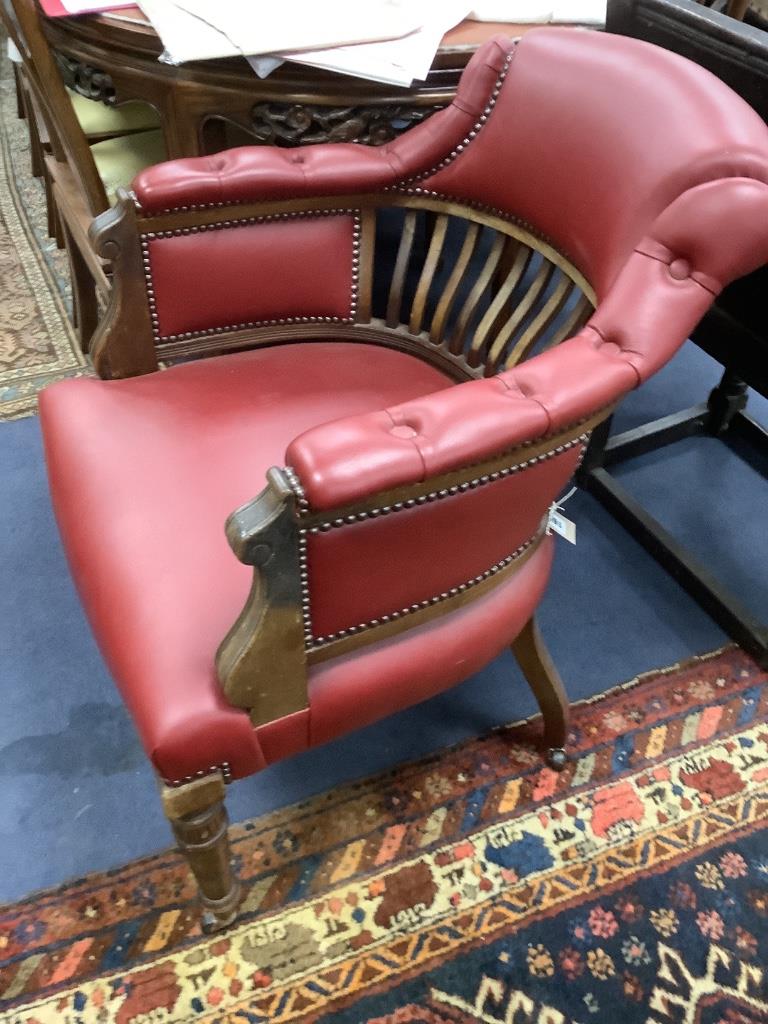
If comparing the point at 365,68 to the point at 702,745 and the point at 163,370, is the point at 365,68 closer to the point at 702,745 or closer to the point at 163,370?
the point at 163,370

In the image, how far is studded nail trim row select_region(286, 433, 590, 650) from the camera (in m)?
0.71

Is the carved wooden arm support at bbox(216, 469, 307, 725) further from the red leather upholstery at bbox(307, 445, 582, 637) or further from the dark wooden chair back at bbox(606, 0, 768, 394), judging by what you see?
the dark wooden chair back at bbox(606, 0, 768, 394)

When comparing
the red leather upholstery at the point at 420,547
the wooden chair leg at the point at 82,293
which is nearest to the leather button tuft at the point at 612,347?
the red leather upholstery at the point at 420,547

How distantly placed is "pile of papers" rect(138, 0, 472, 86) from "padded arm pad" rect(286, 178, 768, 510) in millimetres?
613

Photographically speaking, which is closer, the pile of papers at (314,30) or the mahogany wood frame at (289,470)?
the mahogany wood frame at (289,470)

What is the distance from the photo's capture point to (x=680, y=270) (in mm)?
849

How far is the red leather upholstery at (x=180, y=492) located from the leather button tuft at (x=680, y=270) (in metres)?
0.42

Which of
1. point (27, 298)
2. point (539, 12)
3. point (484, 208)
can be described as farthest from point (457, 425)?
point (27, 298)

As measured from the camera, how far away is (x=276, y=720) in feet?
2.77

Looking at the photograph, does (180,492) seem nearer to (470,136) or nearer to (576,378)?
(576,378)

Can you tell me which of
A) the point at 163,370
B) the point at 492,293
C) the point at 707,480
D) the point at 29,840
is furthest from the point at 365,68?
the point at 29,840

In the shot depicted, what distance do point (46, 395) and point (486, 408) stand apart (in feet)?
2.31

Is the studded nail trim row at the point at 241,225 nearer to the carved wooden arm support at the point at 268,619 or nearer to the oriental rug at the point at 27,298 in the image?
the carved wooden arm support at the point at 268,619

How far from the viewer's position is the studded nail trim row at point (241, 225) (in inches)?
42.8
